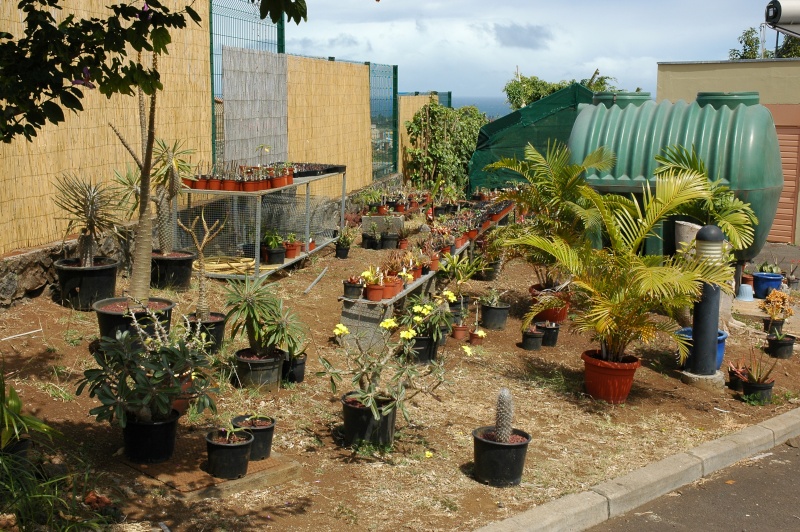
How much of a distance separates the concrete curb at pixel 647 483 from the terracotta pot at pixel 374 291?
3.27m

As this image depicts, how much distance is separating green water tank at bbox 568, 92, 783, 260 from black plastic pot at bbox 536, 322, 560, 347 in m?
2.58

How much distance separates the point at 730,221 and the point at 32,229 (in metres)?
7.27

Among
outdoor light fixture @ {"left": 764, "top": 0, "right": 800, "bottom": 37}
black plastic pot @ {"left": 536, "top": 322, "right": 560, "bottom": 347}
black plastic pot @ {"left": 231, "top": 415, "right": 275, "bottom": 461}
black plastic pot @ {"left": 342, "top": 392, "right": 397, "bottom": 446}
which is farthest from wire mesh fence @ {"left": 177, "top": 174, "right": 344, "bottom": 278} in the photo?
outdoor light fixture @ {"left": 764, "top": 0, "right": 800, "bottom": 37}

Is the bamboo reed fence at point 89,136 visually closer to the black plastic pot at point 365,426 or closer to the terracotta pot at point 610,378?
the black plastic pot at point 365,426

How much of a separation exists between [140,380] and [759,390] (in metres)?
5.83

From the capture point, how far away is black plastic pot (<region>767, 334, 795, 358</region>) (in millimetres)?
10078

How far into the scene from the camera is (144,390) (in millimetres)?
A: 5430

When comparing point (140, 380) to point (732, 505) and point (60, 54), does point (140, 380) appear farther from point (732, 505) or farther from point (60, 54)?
point (732, 505)

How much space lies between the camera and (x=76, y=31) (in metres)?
4.71

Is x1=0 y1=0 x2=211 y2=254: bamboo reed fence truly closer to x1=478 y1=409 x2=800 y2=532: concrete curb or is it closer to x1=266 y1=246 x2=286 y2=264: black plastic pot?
x1=266 y1=246 x2=286 y2=264: black plastic pot

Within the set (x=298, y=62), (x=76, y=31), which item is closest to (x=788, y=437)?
(x=76, y=31)

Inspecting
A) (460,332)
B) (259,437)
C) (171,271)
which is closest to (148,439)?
(259,437)

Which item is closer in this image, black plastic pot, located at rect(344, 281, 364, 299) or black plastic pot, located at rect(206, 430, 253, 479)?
black plastic pot, located at rect(206, 430, 253, 479)

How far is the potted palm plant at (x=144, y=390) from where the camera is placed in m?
5.43
